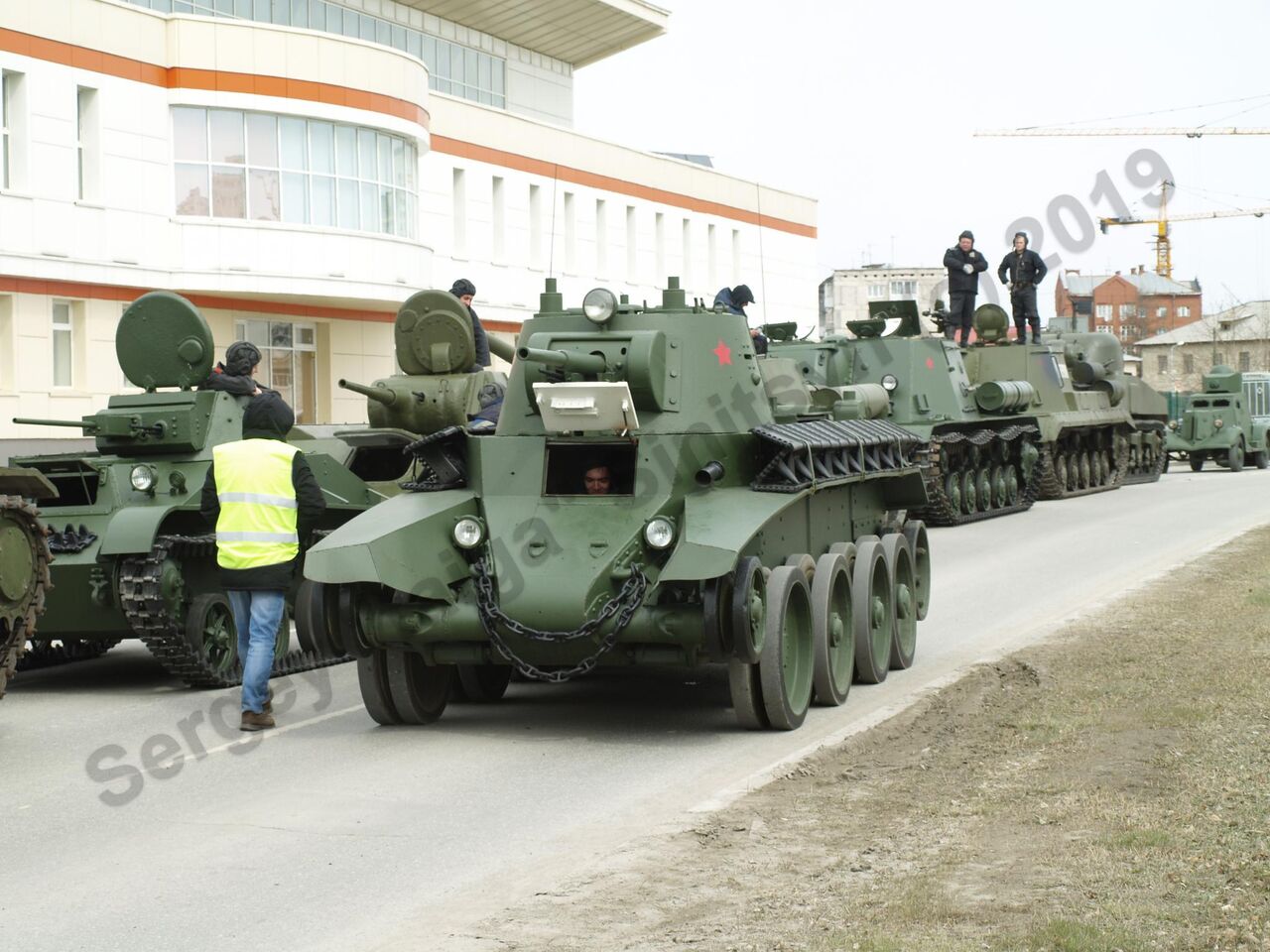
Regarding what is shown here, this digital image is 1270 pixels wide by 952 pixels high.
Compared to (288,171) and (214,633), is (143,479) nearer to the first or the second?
(214,633)

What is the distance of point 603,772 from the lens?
904 centimetres

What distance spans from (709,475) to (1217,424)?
3244 cm

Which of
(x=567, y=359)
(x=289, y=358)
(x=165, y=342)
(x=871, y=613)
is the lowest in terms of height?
(x=871, y=613)

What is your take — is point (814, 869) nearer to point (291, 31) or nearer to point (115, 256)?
point (115, 256)

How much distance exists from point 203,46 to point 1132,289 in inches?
3475

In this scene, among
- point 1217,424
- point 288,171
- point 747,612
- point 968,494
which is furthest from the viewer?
point 1217,424

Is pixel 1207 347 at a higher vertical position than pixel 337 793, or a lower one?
higher

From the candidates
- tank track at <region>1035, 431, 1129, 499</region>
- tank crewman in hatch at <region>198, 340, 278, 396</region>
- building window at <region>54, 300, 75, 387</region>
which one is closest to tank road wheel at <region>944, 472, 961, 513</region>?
tank track at <region>1035, 431, 1129, 499</region>

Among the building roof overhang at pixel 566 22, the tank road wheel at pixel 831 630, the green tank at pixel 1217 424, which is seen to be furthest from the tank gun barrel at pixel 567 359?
the building roof overhang at pixel 566 22

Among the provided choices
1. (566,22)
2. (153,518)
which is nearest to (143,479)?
(153,518)

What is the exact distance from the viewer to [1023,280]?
30.7 metres

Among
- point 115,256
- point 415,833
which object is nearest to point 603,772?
point 415,833

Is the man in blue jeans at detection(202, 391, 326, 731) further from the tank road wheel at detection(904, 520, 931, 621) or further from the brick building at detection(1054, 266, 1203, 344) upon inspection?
the brick building at detection(1054, 266, 1203, 344)

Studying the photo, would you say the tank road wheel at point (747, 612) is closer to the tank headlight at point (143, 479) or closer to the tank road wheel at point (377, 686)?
the tank road wheel at point (377, 686)
